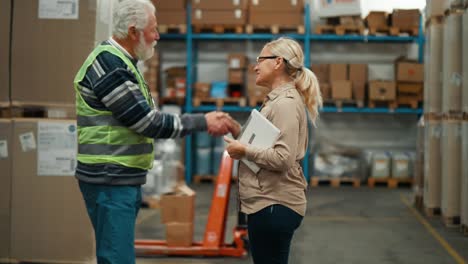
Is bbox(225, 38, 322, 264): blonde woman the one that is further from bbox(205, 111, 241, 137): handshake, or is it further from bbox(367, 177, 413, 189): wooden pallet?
bbox(367, 177, 413, 189): wooden pallet

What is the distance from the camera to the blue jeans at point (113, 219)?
2.84 m

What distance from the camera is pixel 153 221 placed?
7.38 metres

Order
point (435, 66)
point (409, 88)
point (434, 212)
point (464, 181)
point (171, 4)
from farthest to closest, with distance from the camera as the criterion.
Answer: point (171, 4), point (409, 88), point (435, 66), point (434, 212), point (464, 181)

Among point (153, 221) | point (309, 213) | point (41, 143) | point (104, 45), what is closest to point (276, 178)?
point (104, 45)

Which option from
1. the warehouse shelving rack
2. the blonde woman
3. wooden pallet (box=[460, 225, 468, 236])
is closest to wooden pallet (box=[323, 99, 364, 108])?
the warehouse shelving rack

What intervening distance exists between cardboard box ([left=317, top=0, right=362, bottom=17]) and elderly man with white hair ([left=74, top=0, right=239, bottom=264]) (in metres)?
7.96

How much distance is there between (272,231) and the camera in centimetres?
295

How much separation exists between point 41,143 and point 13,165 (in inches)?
11.5

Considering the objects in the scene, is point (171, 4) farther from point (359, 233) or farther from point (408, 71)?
point (359, 233)

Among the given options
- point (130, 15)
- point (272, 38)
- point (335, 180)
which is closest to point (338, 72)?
point (272, 38)

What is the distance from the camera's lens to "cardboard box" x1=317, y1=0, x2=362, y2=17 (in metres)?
10.3

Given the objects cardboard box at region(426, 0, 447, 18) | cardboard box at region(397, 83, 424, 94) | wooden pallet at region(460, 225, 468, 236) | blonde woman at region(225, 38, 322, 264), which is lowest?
wooden pallet at region(460, 225, 468, 236)

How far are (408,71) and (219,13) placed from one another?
3400 millimetres

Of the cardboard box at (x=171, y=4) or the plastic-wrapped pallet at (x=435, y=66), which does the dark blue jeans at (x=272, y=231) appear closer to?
the plastic-wrapped pallet at (x=435, y=66)
